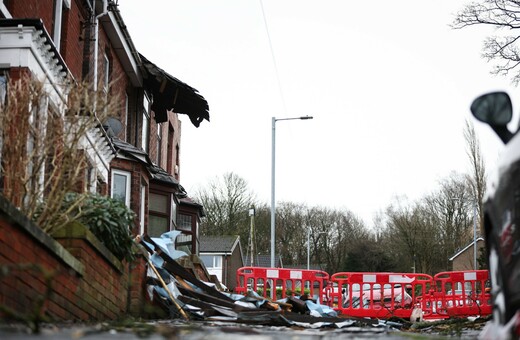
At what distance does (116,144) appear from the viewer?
18891 millimetres

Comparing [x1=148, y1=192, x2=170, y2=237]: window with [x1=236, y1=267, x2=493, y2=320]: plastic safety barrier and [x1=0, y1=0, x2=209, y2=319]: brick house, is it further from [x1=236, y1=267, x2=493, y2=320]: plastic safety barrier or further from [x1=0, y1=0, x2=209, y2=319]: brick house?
[x1=236, y1=267, x2=493, y2=320]: plastic safety barrier

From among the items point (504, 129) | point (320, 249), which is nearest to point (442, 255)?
point (320, 249)

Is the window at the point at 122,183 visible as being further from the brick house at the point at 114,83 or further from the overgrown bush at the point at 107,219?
the overgrown bush at the point at 107,219

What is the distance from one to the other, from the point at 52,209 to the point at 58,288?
93 centimetres

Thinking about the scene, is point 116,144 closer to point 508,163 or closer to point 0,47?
point 0,47

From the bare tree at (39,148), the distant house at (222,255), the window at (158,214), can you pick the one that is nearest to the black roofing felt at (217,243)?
the distant house at (222,255)

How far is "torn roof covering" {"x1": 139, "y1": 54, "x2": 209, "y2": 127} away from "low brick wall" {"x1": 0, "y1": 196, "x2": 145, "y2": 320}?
45.1 ft

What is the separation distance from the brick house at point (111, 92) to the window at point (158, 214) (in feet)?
0.10

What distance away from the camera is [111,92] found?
67.8 feet

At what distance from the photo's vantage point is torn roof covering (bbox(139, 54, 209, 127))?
24.4 metres

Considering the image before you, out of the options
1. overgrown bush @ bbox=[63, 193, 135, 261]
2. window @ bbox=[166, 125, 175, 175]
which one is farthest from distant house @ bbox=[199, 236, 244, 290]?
overgrown bush @ bbox=[63, 193, 135, 261]

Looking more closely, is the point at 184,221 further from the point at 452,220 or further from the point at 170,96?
the point at 452,220

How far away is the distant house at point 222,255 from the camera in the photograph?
67.2 metres

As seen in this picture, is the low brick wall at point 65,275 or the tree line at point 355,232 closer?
the low brick wall at point 65,275
